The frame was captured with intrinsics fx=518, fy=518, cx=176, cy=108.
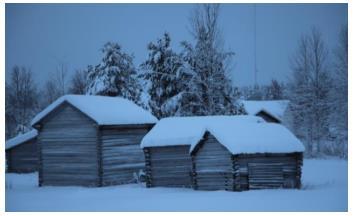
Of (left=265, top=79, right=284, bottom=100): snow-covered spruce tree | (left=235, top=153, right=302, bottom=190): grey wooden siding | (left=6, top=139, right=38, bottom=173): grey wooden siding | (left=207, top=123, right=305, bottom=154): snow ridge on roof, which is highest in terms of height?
(left=265, top=79, right=284, bottom=100): snow-covered spruce tree

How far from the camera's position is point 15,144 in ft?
142

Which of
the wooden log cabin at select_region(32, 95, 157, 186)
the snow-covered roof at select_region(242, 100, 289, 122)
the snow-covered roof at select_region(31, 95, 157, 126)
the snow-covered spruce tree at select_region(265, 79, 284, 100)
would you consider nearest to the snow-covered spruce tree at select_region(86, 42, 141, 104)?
the snow-covered roof at select_region(242, 100, 289, 122)

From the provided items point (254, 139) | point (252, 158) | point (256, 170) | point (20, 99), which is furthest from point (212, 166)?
point (20, 99)

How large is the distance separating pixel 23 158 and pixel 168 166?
1975 centimetres

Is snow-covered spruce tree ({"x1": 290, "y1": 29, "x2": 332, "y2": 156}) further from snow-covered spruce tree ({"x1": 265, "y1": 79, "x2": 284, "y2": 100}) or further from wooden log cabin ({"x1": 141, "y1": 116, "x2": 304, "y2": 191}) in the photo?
snow-covered spruce tree ({"x1": 265, "y1": 79, "x2": 284, "y2": 100})

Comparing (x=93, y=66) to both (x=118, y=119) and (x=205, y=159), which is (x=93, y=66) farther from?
(x=205, y=159)

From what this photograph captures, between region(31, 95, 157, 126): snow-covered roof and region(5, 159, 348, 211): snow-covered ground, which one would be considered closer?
region(5, 159, 348, 211): snow-covered ground

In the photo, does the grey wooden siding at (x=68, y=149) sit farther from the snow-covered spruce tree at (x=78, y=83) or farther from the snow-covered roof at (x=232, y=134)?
the snow-covered spruce tree at (x=78, y=83)

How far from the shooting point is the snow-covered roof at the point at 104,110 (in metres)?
29.4

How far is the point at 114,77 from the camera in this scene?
164ft

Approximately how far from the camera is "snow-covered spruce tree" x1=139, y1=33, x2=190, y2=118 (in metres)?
43.8

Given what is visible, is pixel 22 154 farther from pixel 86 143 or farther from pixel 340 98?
pixel 340 98

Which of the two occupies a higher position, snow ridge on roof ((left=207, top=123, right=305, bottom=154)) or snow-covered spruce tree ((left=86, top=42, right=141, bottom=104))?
snow-covered spruce tree ((left=86, top=42, right=141, bottom=104))
